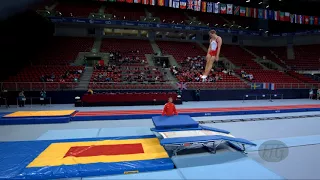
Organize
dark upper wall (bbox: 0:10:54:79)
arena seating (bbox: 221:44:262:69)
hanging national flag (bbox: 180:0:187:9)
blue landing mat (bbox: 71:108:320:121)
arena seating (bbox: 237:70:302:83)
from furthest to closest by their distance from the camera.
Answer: arena seating (bbox: 221:44:262:69) < arena seating (bbox: 237:70:302:83) < hanging national flag (bbox: 180:0:187:9) < dark upper wall (bbox: 0:10:54:79) < blue landing mat (bbox: 71:108:320:121)

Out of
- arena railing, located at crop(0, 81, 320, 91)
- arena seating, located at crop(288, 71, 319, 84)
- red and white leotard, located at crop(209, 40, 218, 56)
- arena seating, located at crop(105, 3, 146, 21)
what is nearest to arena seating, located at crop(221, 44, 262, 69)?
arena seating, located at crop(288, 71, 319, 84)

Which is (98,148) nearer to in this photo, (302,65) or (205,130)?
(205,130)

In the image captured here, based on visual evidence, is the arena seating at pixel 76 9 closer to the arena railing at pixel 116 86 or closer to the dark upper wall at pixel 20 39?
the dark upper wall at pixel 20 39

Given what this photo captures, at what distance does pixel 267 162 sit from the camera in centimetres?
466

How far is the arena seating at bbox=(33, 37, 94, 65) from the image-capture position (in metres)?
18.8

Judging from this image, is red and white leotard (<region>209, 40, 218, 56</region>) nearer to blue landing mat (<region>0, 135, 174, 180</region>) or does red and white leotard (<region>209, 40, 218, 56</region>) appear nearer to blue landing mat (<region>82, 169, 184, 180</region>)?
blue landing mat (<region>0, 135, 174, 180</region>)

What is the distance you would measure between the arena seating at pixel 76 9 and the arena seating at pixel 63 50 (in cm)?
278

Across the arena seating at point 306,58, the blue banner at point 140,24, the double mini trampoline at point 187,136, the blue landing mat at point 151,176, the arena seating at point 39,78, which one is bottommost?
the blue landing mat at point 151,176

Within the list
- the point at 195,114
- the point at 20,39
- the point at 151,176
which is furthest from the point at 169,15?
the point at 151,176

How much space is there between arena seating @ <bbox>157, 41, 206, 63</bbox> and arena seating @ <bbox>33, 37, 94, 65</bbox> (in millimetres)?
8925

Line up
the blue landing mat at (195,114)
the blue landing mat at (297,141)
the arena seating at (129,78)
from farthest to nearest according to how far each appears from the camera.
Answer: the arena seating at (129,78) → the blue landing mat at (195,114) → the blue landing mat at (297,141)

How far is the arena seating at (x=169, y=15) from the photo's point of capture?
25.6 m

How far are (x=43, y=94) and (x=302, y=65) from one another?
27346mm

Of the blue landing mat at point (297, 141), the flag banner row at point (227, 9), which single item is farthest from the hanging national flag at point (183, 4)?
Answer: the blue landing mat at point (297, 141)
